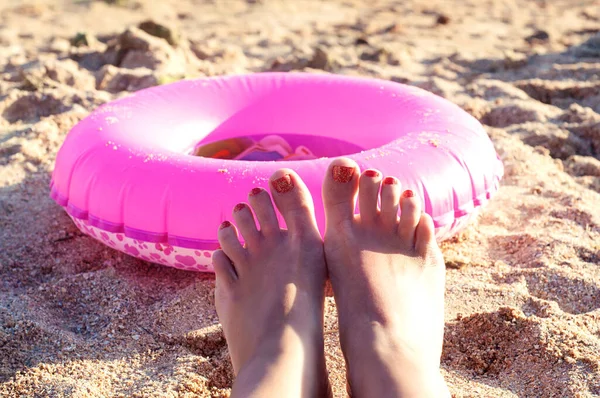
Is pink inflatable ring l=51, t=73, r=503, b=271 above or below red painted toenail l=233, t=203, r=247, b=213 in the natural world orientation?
below

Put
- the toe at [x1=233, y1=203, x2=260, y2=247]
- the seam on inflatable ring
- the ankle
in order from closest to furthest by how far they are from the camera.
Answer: the ankle < the toe at [x1=233, y1=203, x2=260, y2=247] < the seam on inflatable ring

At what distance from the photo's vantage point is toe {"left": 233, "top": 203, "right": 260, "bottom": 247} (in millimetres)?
1803

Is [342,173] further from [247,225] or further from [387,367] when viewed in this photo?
[387,367]

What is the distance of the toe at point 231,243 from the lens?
70.1 inches

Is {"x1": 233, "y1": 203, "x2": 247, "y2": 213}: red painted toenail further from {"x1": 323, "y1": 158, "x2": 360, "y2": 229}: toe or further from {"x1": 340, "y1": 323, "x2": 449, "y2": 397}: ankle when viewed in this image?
{"x1": 340, "y1": 323, "x2": 449, "y2": 397}: ankle

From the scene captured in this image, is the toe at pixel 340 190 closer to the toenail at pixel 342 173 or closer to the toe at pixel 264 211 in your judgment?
the toenail at pixel 342 173

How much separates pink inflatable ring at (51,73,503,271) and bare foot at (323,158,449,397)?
0.59 feet

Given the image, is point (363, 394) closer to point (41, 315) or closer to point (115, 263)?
point (41, 315)

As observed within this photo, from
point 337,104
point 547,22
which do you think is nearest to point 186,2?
point 547,22

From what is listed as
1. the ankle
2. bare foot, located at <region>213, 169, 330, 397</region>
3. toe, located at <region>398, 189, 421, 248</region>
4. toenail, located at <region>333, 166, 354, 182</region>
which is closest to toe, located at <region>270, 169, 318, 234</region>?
bare foot, located at <region>213, 169, 330, 397</region>

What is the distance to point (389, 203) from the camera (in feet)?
5.84

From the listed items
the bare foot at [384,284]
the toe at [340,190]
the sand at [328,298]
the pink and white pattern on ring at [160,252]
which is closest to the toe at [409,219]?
the bare foot at [384,284]

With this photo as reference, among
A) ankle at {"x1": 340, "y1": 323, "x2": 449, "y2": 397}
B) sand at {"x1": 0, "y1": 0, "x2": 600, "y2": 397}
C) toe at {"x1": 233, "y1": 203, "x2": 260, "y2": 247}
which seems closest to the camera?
ankle at {"x1": 340, "y1": 323, "x2": 449, "y2": 397}

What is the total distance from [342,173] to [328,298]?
429 mm
